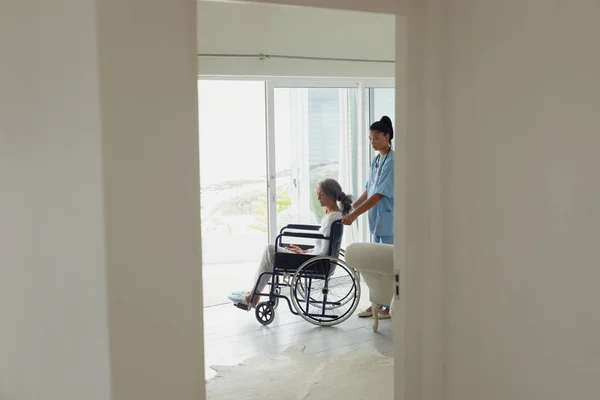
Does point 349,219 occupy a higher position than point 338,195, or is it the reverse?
point 338,195

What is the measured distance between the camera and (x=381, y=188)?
4.35 metres

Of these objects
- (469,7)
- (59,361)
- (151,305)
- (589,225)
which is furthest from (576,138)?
(59,361)

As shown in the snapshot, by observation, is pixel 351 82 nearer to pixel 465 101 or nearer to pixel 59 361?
pixel 465 101

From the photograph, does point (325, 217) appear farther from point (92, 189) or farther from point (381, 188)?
point (92, 189)

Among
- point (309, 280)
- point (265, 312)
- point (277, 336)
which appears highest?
point (309, 280)

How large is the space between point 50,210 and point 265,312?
9.61ft

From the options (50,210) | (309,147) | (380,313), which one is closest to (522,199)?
(50,210)

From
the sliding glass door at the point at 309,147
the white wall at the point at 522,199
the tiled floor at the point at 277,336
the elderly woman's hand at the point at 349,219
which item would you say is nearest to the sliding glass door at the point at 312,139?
the sliding glass door at the point at 309,147

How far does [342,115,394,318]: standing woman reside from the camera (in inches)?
169

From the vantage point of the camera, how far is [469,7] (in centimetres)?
206

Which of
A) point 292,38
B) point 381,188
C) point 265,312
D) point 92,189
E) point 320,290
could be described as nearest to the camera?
point 92,189

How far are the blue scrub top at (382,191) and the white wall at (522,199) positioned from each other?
6.84 feet

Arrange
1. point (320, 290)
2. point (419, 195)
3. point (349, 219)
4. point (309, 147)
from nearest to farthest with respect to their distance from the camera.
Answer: point (419, 195), point (349, 219), point (320, 290), point (309, 147)

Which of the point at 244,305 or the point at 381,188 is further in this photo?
the point at 244,305
